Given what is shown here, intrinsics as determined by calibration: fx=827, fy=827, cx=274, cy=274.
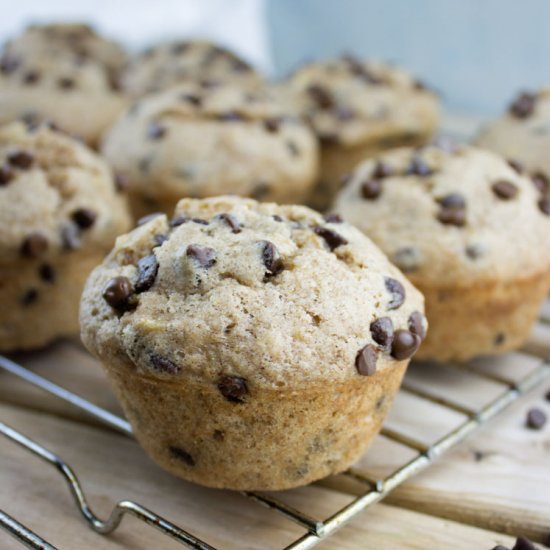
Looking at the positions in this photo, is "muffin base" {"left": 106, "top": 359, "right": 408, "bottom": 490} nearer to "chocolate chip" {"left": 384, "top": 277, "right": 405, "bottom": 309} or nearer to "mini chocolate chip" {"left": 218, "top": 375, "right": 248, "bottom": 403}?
"mini chocolate chip" {"left": 218, "top": 375, "right": 248, "bottom": 403}

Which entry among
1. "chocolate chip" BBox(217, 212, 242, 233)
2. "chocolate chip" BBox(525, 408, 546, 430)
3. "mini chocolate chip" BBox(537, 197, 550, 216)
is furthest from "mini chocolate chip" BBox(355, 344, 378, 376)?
"mini chocolate chip" BBox(537, 197, 550, 216)

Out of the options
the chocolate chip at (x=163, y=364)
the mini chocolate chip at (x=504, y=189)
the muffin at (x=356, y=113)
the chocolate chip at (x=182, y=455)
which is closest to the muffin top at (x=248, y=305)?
the chocolate chip at (x=163, y=364)

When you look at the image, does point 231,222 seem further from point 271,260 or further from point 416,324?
point 416,324

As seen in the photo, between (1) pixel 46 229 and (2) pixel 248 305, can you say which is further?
(1) pixel 46 229

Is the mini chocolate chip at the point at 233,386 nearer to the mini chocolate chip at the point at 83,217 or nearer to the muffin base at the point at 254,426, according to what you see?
the muffin base at the point at 254,426

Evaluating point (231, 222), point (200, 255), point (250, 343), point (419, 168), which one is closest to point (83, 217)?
point (231, 222)

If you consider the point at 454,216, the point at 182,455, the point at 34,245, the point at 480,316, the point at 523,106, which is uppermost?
the point at 523,106
